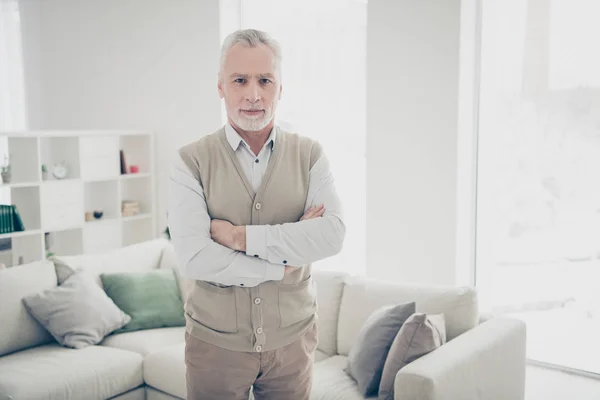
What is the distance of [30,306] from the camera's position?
3326 millimetres

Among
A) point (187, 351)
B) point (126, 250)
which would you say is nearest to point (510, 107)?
point (126, 250)

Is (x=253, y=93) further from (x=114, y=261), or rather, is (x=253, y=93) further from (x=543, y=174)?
(x=543, y=174)

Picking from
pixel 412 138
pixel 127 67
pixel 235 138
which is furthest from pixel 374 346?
pixel 127 67

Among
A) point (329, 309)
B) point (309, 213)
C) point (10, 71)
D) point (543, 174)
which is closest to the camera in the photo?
point (309, 213)

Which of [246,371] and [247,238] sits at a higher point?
[247,238]

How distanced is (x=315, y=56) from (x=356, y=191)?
1.04 metres

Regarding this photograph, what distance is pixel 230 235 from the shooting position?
71.5 inches

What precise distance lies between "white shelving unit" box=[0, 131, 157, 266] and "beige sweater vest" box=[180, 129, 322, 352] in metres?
3.20

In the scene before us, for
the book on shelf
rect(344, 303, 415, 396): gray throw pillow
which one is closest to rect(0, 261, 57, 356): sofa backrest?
the book on shelf

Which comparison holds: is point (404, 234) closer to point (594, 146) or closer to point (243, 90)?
point (594, 146)

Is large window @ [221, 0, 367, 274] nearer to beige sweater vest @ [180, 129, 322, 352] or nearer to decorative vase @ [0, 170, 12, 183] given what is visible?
decorative vase @ [0, 170, 12, 183]

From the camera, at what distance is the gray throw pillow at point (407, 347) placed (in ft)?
8.49

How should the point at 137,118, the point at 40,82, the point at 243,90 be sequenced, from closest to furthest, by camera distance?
the point at 243,90 → the point at 137,118 → the point at 40,82

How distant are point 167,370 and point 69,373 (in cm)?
45
